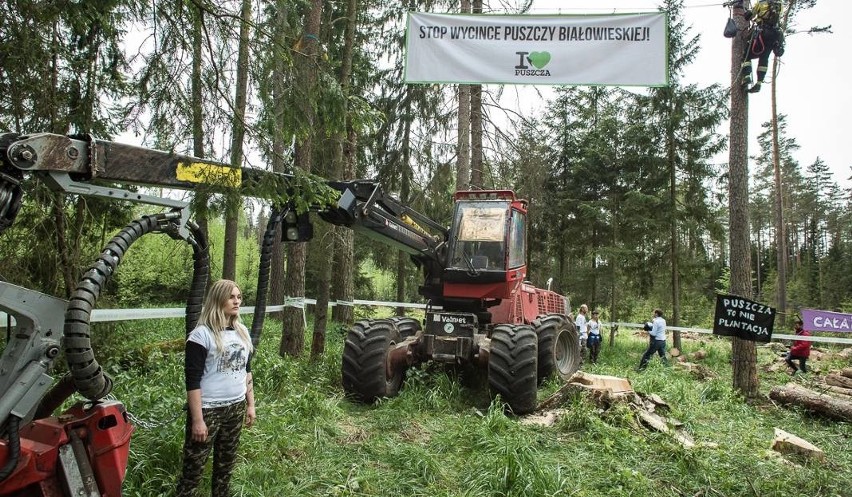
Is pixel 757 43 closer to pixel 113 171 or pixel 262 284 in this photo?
pixel 262 284

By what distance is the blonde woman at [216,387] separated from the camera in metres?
3.13

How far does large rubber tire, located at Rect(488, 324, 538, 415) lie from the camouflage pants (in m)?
3.43

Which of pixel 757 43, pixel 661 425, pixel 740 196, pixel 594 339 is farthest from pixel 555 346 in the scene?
pixel 594 339

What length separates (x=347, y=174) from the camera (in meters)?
9.74

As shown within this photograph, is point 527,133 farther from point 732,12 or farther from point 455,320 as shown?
point 455,320

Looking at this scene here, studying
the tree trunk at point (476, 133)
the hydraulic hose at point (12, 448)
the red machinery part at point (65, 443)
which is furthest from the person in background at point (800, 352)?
the hydraulic hose at point (12, 448)

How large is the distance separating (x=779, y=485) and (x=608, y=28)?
509cm

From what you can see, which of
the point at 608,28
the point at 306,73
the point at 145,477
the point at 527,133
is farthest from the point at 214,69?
the point at 527,133

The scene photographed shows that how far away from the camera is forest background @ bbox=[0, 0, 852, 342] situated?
425 centimetres

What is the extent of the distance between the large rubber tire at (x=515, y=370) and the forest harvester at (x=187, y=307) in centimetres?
1

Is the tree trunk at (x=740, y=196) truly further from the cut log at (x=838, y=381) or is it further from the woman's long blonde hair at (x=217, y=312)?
the woman's long blonde hair at (x=217, y=312)

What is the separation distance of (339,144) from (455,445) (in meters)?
5.19

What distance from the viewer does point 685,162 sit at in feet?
54.4

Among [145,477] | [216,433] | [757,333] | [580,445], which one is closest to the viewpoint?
[216,433]
